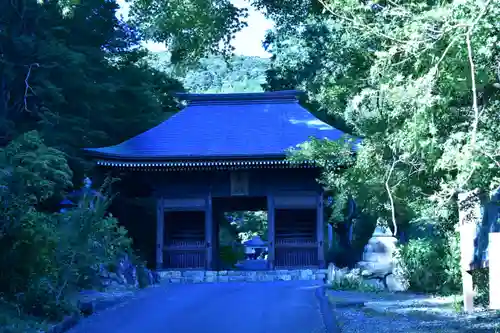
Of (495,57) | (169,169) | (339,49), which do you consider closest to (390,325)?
(495,57)

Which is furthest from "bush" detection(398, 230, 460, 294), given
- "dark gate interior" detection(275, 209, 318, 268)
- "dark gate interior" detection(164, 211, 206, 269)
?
"dark gate interior" detection(164, 211, 206, 269)

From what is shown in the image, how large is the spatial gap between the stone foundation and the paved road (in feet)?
16.4

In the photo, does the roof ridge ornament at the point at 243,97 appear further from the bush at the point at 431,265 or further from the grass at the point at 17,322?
the grass at the point at 17,322

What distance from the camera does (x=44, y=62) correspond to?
2186 centimetres

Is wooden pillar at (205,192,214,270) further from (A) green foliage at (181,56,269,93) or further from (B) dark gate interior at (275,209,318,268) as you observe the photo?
(A) green foliage at (181,56,269,93)

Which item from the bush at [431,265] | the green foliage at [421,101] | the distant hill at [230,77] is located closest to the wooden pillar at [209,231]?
the bush at [431,265]

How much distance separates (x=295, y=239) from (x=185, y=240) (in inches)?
149

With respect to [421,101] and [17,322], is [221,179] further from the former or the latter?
[421,101]

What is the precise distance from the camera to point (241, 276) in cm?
2295

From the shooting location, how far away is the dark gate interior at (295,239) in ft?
83.1

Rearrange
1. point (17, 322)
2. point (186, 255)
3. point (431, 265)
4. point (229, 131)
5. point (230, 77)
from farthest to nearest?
point (230, 77) → point (229, 131) → point (186, 255) → point (431, 265) → point (17, 322)

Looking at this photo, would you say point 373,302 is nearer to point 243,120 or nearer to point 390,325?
point 390,325

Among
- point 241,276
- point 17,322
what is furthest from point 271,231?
point 17,322

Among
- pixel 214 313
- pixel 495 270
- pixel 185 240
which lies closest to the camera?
pixel 495 270
